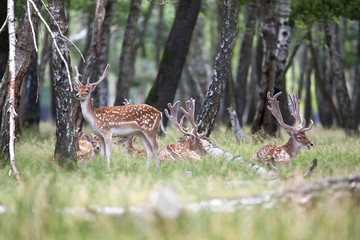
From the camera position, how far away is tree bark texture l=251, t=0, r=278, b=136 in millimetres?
14453

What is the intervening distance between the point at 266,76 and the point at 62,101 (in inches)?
292

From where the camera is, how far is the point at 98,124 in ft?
29.8

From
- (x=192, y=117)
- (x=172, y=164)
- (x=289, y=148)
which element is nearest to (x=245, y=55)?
(x=192, y=117)

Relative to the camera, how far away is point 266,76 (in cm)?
1487

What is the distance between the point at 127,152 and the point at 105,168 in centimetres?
189

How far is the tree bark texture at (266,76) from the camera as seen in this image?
1445cm

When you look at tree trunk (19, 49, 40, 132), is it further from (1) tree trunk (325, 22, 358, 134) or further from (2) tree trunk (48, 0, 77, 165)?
(1) tree trunk (325, 22, 358, 134)

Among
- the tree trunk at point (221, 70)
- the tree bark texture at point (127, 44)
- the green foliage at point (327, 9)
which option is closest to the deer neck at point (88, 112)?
the tree trunk at point (221, 70)

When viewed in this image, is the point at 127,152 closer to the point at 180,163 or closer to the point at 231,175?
the point at 180,163

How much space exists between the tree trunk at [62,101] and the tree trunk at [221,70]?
3900mm

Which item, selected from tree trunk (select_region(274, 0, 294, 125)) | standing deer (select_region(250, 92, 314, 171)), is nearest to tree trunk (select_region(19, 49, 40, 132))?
tree trunk (select_region(274, 0, 294, 125))

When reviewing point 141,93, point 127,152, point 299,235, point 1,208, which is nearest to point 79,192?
point 1,208

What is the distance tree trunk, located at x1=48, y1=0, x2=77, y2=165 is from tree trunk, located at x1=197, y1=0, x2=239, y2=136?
12.8ft

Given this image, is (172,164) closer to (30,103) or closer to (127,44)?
(30,103)
